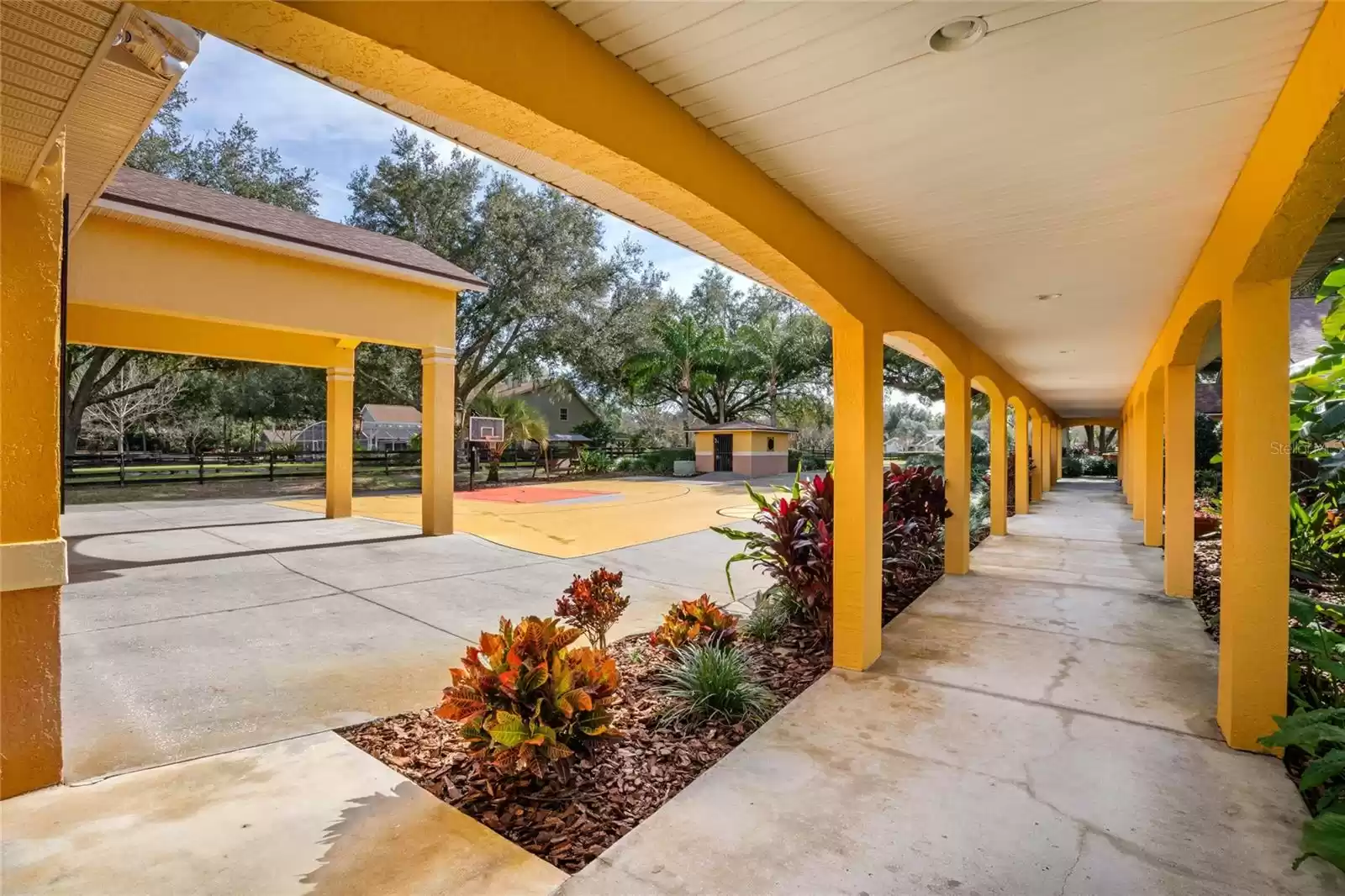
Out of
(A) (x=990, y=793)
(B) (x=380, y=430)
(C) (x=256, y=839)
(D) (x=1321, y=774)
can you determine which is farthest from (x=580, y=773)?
(B) (x=380, y=430)

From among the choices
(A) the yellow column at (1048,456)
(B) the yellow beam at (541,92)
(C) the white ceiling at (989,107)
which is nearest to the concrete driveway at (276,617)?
(B) the yellow beam at (541,92)

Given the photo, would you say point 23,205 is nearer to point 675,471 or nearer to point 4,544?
point 4,544

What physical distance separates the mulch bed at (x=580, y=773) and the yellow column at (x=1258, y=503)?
2.32m

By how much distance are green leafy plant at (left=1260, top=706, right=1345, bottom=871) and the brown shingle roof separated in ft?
31.5

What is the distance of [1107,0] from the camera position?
1.90 meters

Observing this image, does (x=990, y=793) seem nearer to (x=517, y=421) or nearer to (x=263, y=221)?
(x=263, y=221)

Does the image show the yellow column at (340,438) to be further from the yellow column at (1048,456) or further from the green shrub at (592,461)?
the yellow column at (1048,456)

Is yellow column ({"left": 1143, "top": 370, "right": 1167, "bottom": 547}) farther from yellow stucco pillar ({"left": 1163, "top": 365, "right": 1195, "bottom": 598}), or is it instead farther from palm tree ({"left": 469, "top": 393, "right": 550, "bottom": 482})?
palm tree ({"left": 469, "top": 393, "right": 550, "bottom": 482})

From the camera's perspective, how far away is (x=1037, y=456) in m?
16.6

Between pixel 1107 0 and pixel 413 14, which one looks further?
pixel 1107 0

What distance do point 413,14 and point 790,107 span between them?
1453mm

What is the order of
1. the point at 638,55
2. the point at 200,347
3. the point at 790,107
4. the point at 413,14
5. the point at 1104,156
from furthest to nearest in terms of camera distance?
the point at 200,347 < the point at 1104,156 < the point at 790,107 < the point at 638,55 < the point at 413,14

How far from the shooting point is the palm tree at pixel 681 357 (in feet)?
108

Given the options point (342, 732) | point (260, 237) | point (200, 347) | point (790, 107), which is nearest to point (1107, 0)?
point (790, 107)
